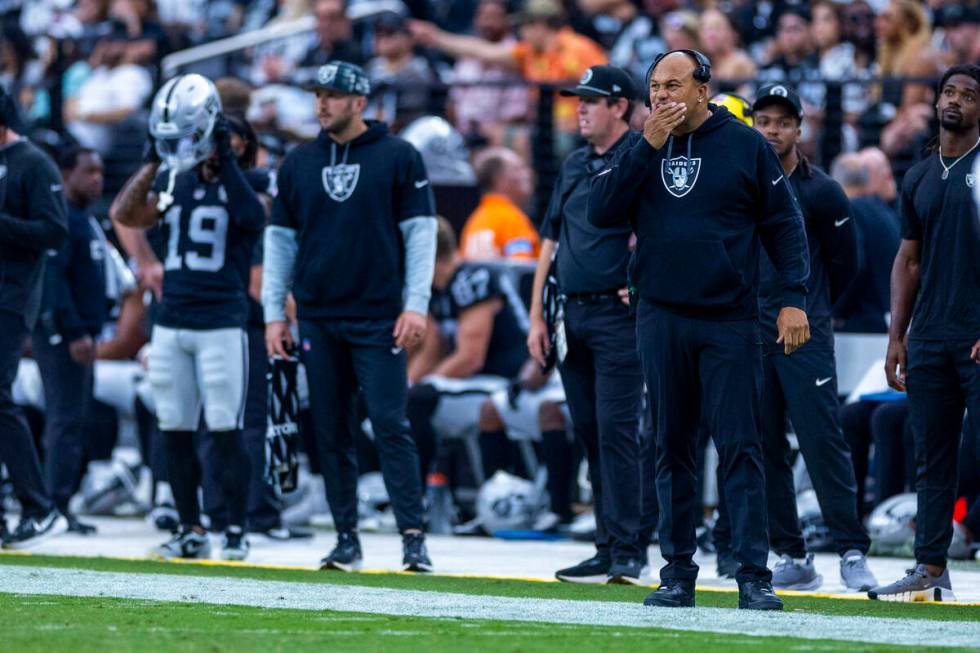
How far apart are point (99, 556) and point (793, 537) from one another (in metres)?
3.59

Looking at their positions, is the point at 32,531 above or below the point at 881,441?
below

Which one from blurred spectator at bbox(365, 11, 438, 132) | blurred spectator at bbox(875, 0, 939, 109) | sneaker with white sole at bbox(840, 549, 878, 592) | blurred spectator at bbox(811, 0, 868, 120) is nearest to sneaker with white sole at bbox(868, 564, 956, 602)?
sneaker with white sole at bbox(840, 549, 878, 592)

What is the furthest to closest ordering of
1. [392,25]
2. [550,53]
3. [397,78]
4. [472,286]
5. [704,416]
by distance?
[392,25] < [397,78] < [550,53] < [472,286] < [704,416]

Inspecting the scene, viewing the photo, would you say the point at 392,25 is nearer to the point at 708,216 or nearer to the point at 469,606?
the point at 708,216

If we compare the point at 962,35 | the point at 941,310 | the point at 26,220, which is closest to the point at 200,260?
the point at 26,220

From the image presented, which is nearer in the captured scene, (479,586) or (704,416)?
(704,416)

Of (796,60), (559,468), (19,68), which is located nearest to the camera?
(559,468)

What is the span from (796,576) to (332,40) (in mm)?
10204

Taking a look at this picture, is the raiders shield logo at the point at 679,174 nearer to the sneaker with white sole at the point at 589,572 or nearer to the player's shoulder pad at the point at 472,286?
the sneaker with white sole at the point at 589,572

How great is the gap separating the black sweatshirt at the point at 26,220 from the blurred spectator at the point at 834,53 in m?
6.84

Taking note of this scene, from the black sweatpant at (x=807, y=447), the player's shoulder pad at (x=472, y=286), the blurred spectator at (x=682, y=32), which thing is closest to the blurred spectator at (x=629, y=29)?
the blurred spectator at (x=682, y=32)

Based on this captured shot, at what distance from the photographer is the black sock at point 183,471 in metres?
9.88

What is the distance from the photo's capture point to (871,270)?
11.2 metres

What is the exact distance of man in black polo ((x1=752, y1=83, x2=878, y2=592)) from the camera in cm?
849
